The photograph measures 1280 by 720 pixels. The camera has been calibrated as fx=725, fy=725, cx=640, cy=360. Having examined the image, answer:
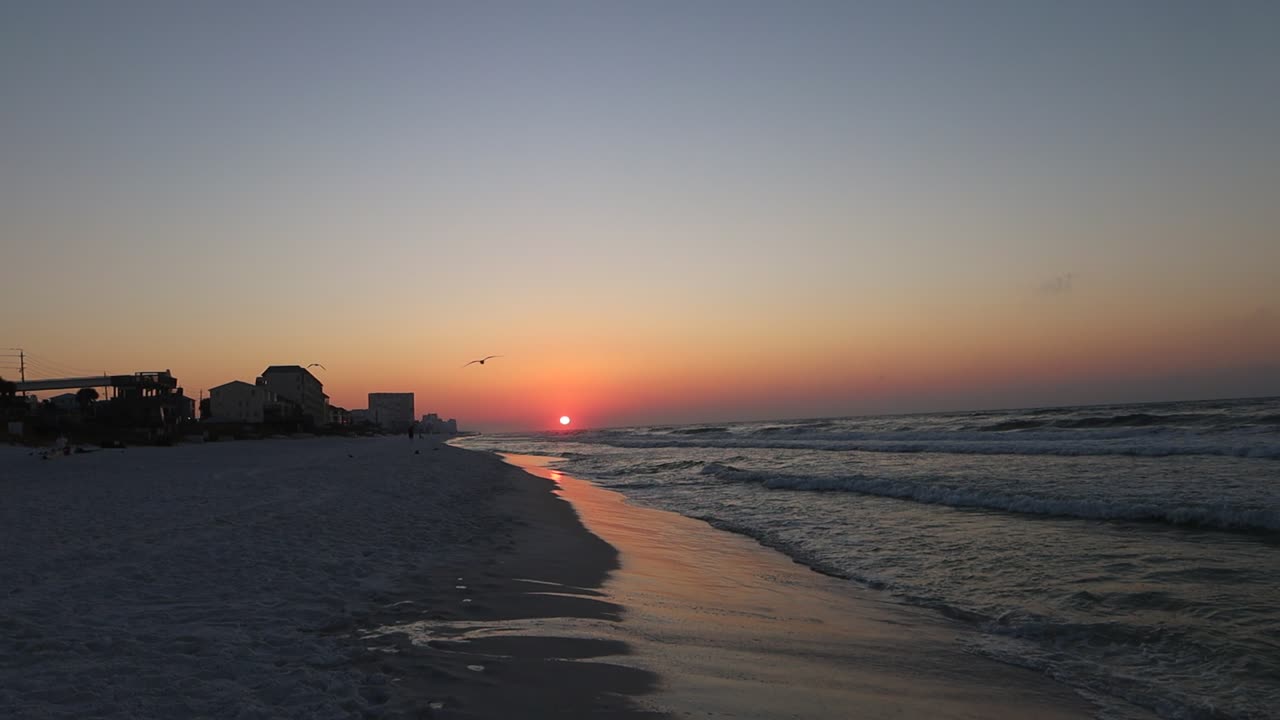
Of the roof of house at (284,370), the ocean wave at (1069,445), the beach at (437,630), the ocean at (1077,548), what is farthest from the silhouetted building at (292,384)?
the beach at (437,630)

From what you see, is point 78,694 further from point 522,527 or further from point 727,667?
point 522,527

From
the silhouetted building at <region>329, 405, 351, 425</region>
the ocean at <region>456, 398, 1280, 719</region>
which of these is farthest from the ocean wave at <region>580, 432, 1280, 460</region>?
the silhouetted building at <region>329, 405, 351, 425</region>

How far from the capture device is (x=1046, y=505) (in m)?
16.2

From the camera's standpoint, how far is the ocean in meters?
6.57

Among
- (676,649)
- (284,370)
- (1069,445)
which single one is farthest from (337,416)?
(676,649)

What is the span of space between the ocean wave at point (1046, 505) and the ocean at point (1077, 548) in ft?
0.16

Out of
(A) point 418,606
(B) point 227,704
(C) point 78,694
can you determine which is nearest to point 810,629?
(A) point 418,606

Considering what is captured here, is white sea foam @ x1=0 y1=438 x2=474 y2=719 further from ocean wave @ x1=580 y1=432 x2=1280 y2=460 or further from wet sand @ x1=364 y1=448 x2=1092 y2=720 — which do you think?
ocean wave @ x1=580 y1=432 x2=1280 y2=460

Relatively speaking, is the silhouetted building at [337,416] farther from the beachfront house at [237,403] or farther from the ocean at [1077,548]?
the ocean at [1077,548]

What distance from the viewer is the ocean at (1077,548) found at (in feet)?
21.6

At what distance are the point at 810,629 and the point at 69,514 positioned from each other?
44.6 feet

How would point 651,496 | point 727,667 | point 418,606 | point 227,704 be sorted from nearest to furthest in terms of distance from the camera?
point 227,704 → point 727,667 → point 418,606 → point 651,496

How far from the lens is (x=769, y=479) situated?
25562 millimetres

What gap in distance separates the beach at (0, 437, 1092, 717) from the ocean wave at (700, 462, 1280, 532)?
7.73m
